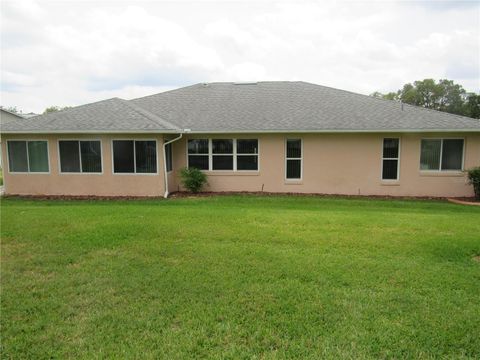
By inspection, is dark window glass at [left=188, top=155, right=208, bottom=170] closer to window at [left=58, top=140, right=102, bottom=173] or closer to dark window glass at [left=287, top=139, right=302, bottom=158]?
dark window glass at [left=287, top=139, right=302, bottom=158]

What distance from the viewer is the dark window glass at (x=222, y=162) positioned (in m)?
14.3

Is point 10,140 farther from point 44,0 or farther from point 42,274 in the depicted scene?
point 42,274

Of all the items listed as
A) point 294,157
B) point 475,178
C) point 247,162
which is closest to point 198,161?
point 247,162

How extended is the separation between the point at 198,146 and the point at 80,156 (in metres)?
4.65

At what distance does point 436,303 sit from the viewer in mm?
4137

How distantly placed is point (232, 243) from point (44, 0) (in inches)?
433

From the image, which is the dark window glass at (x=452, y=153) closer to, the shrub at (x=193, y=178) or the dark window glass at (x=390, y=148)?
the dark window glass at (x=390, y=148)

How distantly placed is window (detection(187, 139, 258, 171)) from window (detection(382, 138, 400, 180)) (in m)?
5.09

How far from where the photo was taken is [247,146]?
14180 millimetres

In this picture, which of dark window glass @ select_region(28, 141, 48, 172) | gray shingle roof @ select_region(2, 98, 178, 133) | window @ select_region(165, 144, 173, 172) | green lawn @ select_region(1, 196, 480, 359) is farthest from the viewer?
window @ select_region(165, 144, 173, 172)

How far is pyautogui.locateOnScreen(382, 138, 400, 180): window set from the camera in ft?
44.5

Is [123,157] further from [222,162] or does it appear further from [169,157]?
[222,162]

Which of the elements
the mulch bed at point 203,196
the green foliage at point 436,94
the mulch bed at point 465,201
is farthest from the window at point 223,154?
the green foliage at point 436,94

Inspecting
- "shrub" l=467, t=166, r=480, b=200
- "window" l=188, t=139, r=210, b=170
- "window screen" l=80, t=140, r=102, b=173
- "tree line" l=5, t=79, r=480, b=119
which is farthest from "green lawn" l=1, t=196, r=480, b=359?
"tree line" l=5, t=79, r=480, b=119
